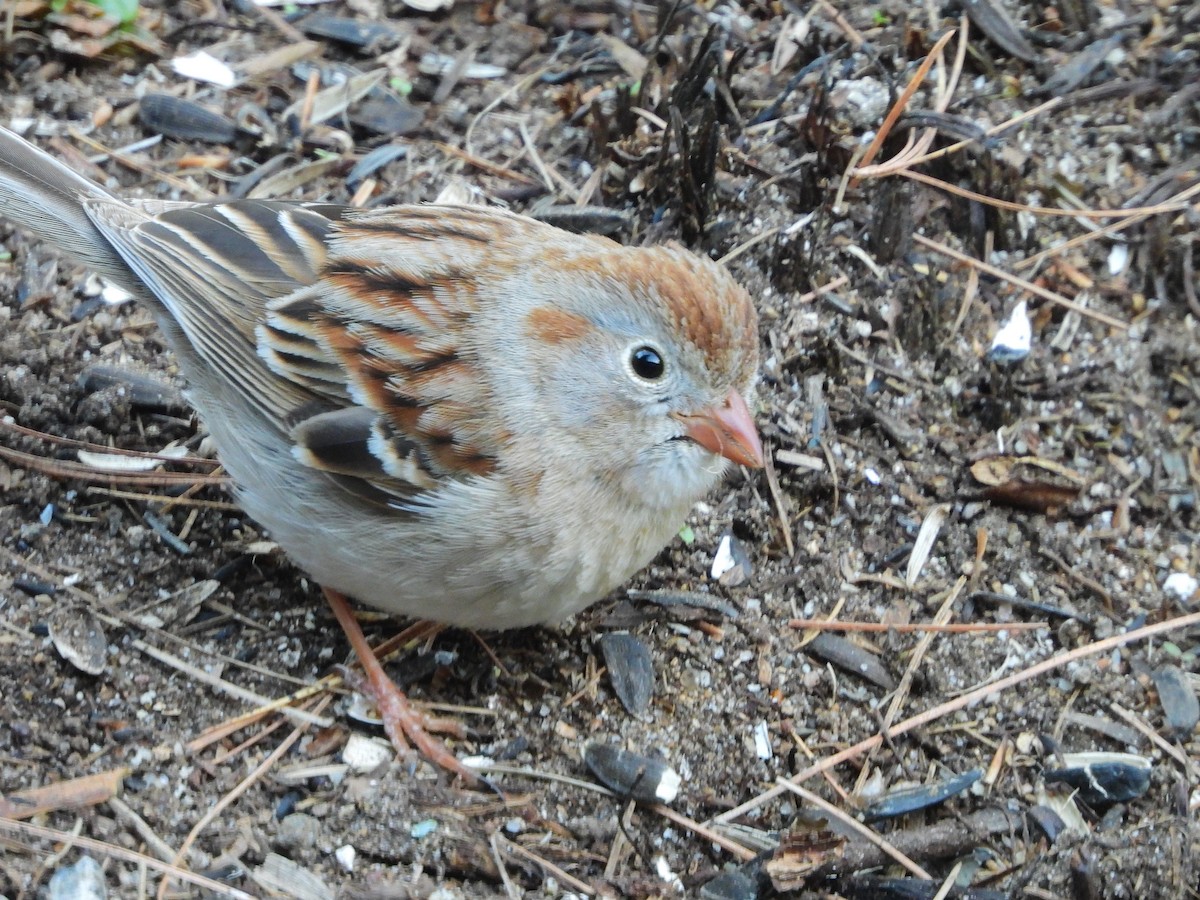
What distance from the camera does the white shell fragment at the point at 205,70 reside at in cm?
504

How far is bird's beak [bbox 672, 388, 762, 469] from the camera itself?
327 cm

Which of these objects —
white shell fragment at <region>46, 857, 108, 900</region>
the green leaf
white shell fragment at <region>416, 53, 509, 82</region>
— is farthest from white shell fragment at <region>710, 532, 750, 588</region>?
the green leaf

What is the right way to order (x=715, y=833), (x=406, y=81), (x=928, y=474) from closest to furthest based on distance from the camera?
1. (x=715, y=833)
2. (x=928, y=474)
3. (x=406, y=81)

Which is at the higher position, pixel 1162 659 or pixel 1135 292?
pixel 1135 292

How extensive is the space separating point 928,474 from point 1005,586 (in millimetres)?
446

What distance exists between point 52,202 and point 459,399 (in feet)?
4.98

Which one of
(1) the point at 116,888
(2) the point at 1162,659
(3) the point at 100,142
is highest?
(3) the point at 100,142

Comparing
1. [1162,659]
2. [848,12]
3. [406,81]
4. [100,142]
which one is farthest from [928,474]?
[100,142]

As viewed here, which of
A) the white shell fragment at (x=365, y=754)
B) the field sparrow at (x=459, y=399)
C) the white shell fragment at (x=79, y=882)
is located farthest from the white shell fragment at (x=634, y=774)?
the white shell fragment at (x=79, y=882)

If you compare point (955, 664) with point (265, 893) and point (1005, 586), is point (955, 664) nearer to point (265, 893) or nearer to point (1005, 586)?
point (1005, 586)

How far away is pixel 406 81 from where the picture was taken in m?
5.15

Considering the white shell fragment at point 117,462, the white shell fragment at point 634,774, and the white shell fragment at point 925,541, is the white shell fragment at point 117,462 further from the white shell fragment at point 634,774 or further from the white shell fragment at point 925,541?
the white shell fragment at point 925,541

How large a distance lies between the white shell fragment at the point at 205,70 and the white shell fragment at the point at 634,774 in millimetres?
3203

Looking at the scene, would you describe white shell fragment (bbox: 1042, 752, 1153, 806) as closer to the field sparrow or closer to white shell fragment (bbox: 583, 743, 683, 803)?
white shell fragment (bbox: 583, 743, 683, 803)
